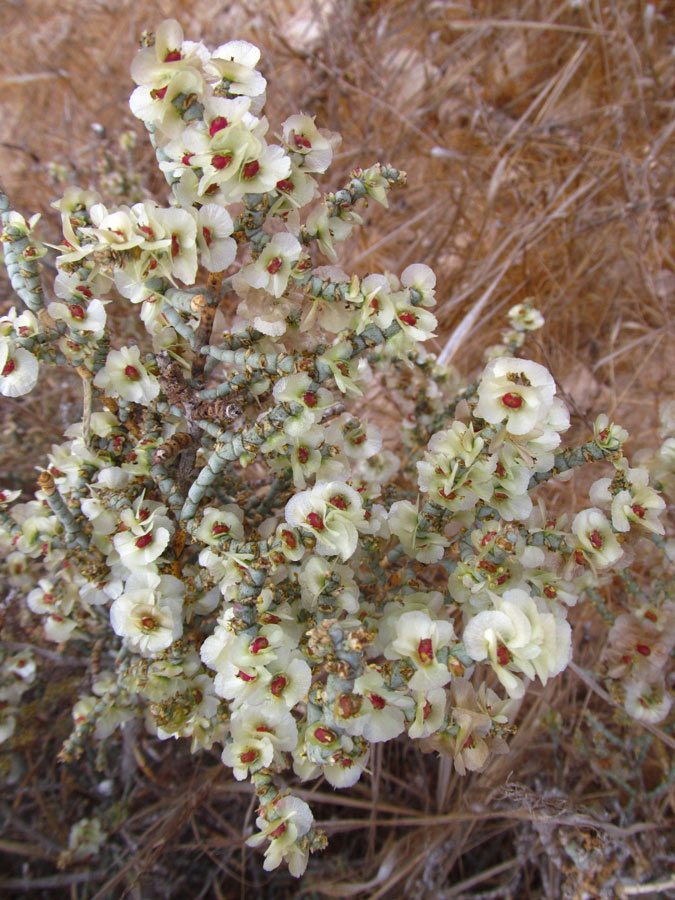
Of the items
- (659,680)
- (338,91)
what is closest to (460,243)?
(338,91)

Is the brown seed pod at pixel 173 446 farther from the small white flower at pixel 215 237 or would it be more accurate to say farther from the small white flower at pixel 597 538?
the small white flower at pixel 597 538

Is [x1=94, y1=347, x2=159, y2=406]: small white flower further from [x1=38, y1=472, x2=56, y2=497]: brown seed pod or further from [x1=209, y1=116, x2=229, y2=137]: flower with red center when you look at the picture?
[x1=209, y1=116, x2=229, y2=137]: flower with red center

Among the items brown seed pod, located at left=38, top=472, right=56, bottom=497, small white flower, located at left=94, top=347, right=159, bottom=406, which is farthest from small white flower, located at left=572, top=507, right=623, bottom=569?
brown seed pod, located at left=38, top=472, right=56, bottom=497

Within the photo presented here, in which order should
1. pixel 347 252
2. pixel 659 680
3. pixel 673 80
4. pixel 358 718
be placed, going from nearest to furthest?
1. pixel 358 718
2. pixel 659 680
3. pixel 347 252
4. pixel 673 80

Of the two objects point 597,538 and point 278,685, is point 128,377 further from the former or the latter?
point 597,538

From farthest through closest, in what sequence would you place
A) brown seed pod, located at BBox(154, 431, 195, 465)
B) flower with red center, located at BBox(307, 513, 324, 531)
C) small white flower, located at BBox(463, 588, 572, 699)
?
brown seed pod, located at BBox(154, 431, 195, 465) → flower with red center, located at BBox(307, 513, 324, 531) → small white flower, located at BBox(463, 588, 572, 699)

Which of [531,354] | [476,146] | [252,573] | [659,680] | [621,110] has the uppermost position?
[621,110]

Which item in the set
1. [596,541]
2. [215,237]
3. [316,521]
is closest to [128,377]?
[215,237]

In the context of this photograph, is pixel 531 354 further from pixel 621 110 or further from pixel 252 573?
pixel 252 573
